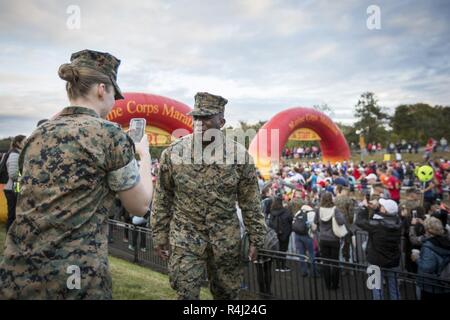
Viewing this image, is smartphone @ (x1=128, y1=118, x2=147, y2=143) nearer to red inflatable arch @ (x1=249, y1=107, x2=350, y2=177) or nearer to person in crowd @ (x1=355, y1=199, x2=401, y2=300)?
person in crowd @ (x1=355, y1=199, x2=401, y2=300)

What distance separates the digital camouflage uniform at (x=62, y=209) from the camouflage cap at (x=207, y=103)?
148 cm

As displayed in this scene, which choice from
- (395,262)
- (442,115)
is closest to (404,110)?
(442,115)

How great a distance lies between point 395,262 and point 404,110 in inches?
2372

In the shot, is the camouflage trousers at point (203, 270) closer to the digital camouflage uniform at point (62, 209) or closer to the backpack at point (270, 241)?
the digital camouflage uniform at point (62, 209)

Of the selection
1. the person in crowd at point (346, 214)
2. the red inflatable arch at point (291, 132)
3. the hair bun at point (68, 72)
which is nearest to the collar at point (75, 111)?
the hair bun at point (68, 72)

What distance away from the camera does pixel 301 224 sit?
6578 millimetres

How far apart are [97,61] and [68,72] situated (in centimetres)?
16

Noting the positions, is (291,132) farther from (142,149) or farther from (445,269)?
(142,149)

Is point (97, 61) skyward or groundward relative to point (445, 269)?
skyward

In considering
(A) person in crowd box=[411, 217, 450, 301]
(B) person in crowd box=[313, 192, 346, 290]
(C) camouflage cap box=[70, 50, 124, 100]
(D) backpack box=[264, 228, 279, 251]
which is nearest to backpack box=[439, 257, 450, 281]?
(A) person in crowd box=[411, 217, 450, 301]

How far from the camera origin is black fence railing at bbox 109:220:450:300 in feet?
14.8

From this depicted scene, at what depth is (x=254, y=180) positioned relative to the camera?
3.12 meters

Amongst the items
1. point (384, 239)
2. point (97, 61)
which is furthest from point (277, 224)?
point (97, 61)

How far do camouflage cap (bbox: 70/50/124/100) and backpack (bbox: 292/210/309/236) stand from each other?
5.40 m
